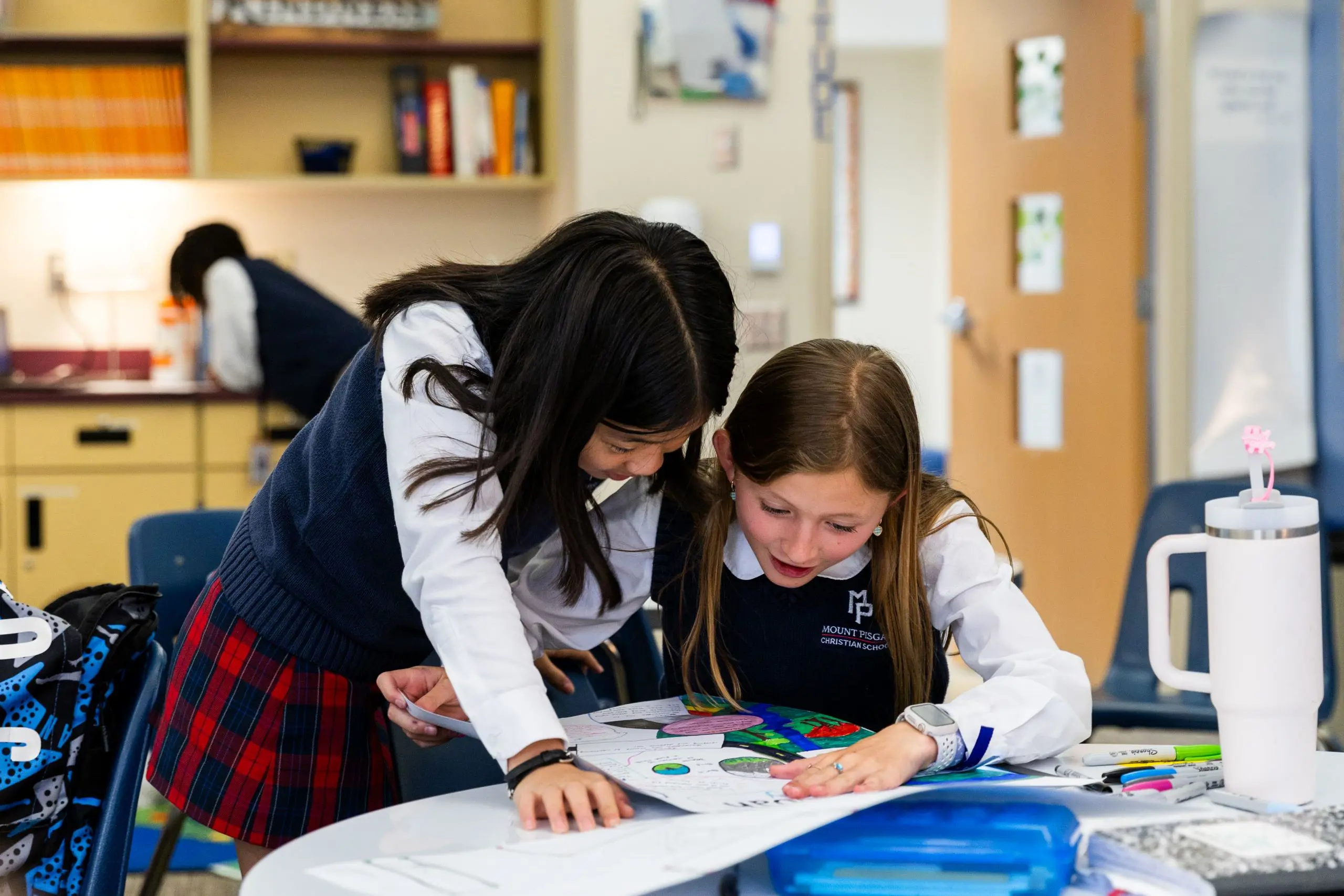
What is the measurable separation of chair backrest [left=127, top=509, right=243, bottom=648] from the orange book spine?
93.3 inches

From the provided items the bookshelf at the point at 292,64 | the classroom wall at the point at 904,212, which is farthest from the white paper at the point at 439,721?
the classroom wall at the point at 904,212

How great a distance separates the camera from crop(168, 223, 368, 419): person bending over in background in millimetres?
3658

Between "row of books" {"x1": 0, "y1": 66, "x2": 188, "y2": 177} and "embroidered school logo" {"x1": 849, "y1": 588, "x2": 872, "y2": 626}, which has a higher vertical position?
"row of books" {"x1": 0, "y1": 66, "x2": 188, "y2": 177}

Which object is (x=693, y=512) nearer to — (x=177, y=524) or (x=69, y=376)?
(x=177, y=524)

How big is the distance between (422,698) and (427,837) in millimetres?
221

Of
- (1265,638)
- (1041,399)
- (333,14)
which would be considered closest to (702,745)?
(1265,638)

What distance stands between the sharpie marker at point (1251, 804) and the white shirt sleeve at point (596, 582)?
565 millimetres

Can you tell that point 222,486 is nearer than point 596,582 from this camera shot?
No

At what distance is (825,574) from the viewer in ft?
4.47

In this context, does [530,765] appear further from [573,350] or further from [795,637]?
[795,637]

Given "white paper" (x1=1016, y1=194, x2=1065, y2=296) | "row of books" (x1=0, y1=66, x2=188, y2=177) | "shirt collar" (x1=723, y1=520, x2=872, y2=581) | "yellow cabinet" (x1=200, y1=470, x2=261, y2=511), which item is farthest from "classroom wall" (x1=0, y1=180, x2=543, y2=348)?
"shirt collar" (x1=723, y1=520, x2=872, y2=581)

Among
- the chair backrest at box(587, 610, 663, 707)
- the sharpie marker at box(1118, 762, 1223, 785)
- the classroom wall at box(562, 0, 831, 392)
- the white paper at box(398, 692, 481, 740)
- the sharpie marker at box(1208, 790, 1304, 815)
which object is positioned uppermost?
the classroom wall at box(562, 0, 831, 392)

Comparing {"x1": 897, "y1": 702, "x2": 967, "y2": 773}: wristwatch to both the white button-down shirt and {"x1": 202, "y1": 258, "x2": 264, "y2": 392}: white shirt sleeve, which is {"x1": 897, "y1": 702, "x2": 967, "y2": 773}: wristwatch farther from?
{"x1": 202, "y1": 258, "x2": 264, "y2": 392}: white shirt sleeve

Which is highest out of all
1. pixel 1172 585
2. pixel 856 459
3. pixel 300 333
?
pixel 300 333
